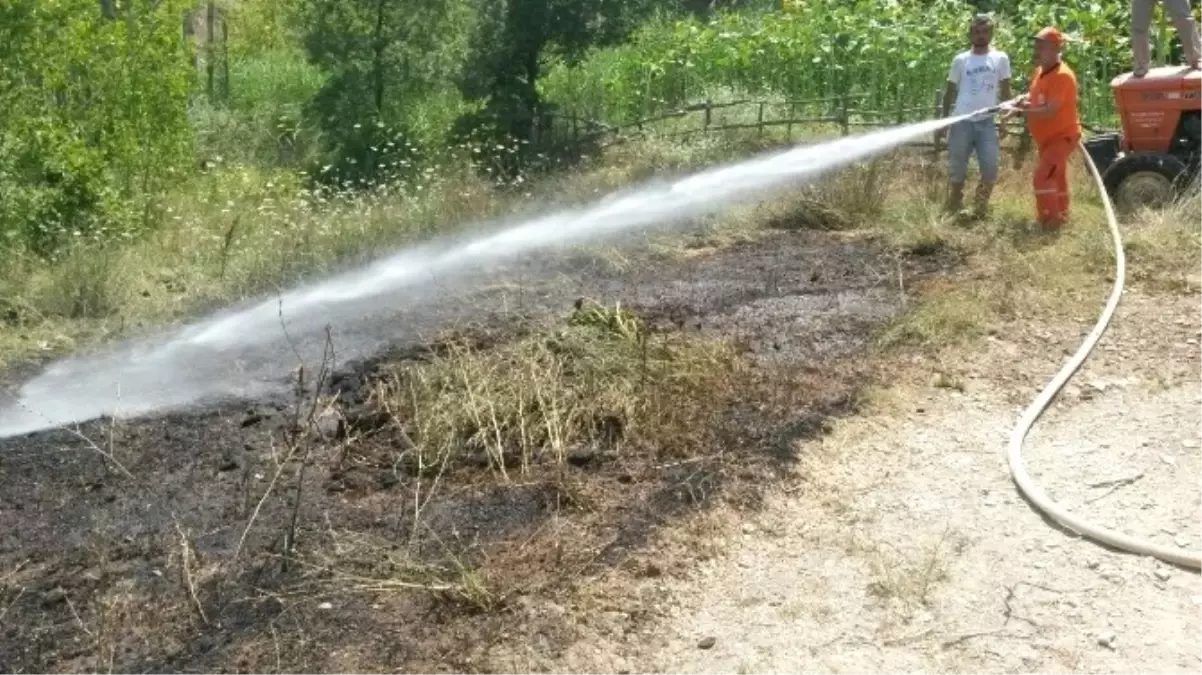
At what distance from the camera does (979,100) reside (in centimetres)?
866

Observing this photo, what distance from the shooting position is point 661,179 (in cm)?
1143

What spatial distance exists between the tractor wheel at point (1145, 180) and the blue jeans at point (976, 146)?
0.88 meters

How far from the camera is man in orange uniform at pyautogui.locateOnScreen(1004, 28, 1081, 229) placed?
27.0 feet

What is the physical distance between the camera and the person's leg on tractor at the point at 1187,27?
27.7 feet

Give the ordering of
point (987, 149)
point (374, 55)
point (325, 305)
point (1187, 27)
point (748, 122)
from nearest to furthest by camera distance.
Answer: point (325, 305) → point (1187, 27) → point (987, 149) → point (748, 122) → point (374, 55)

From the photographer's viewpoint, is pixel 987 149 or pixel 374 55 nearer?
pixel 987 149

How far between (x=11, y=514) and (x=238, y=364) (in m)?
1.95

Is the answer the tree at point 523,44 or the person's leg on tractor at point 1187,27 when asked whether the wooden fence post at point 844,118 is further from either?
the person's leg on tractor at point 1187,27

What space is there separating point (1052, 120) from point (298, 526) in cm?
601

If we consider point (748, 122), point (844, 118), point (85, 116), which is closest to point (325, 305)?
point (85, 116)

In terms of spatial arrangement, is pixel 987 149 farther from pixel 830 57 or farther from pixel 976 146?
pixel 830 57

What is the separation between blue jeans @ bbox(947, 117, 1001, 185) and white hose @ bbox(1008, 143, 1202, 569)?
187 centimetres

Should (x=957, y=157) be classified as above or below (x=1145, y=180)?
above

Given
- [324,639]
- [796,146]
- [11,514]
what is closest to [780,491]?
[324,639]
